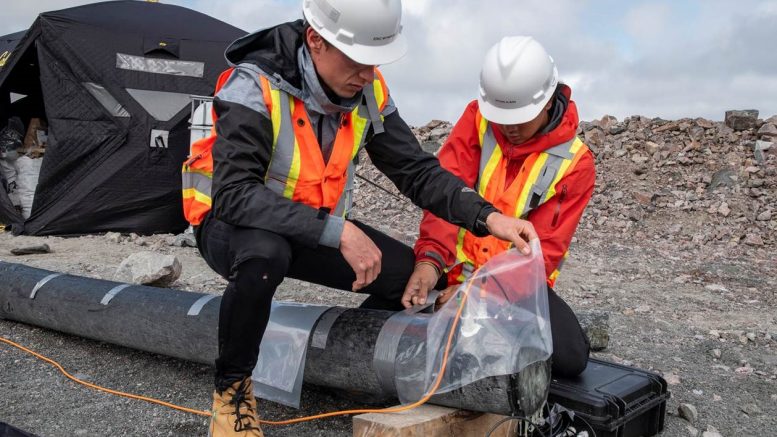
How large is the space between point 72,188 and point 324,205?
5515 mm

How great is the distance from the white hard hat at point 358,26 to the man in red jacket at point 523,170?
2.12 feet

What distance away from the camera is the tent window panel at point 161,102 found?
24.7 feet

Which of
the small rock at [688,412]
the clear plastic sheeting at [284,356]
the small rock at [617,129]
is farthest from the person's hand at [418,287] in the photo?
the small rock at [617,129]

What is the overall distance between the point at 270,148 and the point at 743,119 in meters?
9.19

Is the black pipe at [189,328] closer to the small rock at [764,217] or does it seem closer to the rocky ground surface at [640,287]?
the rocky ground surface at [640,287]

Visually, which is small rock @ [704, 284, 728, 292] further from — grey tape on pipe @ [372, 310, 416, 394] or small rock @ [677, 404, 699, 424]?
grey tape on pipe @ [372, 310, 416, 394]

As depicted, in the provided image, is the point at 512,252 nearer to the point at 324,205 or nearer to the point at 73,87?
the point at 324,205

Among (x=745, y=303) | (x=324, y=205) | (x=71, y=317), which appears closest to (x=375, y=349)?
(x=324, y=205)

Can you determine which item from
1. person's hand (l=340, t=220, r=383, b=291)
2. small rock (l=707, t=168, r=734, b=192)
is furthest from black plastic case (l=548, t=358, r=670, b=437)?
small rock (l=707, t=168, r=734, b=192)

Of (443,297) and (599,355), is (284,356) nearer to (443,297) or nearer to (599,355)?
(443,297)

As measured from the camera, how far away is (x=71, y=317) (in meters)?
3.78

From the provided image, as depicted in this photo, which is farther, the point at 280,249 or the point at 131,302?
the point at 131,302

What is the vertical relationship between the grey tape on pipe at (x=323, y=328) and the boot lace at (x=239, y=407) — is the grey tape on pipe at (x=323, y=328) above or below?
above

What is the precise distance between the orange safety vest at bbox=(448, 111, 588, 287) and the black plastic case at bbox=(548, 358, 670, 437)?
448 mm
